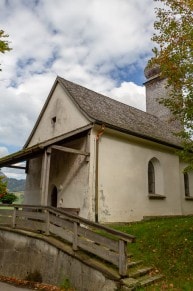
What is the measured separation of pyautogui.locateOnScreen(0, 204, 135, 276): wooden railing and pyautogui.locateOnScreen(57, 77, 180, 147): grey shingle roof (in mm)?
5405

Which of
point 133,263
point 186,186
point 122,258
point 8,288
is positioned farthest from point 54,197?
point 122,258

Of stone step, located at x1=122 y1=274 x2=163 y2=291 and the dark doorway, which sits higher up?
the dark doorway

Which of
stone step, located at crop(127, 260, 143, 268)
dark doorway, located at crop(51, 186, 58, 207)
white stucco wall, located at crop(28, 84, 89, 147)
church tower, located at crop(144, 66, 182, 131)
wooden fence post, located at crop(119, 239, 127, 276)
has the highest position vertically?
church tower, located at crop(144, 66, 182, 131)

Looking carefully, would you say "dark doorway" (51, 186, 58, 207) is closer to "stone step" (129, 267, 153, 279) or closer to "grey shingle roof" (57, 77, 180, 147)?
"grey shingle roof" (57, 77, 180, 147)

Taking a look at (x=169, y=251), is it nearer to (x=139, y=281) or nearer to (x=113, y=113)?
(x=139, y=281)

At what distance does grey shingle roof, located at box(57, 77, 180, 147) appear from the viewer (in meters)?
14.4

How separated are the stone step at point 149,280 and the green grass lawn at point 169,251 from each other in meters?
0.14

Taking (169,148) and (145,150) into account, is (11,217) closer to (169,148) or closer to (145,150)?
(145,150)

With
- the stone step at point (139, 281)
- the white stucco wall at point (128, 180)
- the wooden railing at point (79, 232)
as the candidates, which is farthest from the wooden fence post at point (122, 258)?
the white stucco wall at point (128, 180)

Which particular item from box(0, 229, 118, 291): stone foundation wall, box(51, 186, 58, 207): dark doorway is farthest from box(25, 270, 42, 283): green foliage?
box(51, 186, 58, 207): dark doorway

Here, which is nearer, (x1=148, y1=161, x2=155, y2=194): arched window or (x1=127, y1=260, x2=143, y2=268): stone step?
(x1=127, y1=260, x2=143, y2=268): stone step

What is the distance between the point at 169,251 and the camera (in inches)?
328

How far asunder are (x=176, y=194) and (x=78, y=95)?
849 cm

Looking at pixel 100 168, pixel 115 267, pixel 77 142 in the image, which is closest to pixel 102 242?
pixel 115 267
